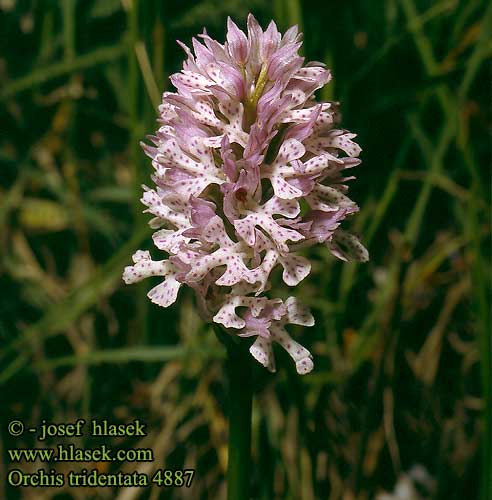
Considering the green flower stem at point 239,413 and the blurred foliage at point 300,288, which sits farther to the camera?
the blurred foliage at point 300,288

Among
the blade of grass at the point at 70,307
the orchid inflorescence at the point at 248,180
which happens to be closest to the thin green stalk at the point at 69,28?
the blade of grass at the point at 70,307

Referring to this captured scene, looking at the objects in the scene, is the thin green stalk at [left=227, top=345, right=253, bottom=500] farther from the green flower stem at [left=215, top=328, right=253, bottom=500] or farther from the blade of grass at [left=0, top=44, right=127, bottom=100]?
the blade of grass at [left=0, top=44, right=127, bottom=100]

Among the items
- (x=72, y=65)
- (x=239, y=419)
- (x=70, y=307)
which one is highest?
(x=72, y=65)

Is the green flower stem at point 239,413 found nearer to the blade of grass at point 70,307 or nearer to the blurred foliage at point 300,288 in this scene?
the blurred foliage at point 300,288

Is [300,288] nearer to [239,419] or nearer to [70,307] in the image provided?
[70,307]

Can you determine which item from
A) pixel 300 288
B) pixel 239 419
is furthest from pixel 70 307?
pixel 239 419

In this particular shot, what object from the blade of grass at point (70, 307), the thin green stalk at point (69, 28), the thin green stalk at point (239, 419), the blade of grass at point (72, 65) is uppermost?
the thin green stalk at point (69, 28)
